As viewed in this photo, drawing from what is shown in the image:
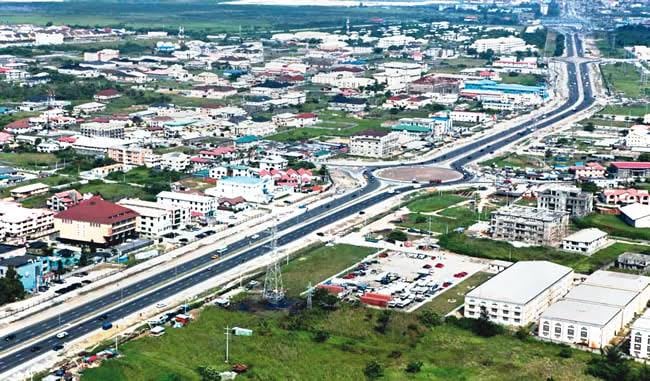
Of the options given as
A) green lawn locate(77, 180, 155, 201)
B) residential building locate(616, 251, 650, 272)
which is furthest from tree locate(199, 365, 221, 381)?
green lawn locate(77, 180, 155, 201)

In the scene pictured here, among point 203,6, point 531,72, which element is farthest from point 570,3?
point 531,72

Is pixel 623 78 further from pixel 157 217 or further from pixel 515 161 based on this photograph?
pixel 157 217

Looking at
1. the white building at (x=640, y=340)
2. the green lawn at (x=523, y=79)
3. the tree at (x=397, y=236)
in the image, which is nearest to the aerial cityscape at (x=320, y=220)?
the white building at (x=640, y=340)

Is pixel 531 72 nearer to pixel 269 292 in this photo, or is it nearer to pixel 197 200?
pixel 197 200

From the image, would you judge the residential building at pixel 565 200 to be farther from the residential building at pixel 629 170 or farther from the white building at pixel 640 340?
the white building at pixel 640 340

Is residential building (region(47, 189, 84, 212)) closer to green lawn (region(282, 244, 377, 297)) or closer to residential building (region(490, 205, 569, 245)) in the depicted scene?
green lawn (region(282, 244, 377, 297))

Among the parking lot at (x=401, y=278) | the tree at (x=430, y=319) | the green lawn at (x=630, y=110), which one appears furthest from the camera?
the green lawn at (x=630, y=110)
